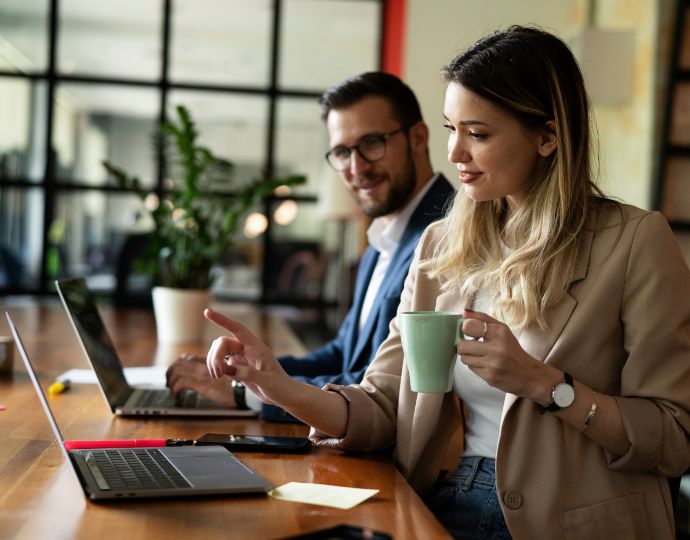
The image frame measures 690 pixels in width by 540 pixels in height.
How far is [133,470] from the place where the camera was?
1.17 m

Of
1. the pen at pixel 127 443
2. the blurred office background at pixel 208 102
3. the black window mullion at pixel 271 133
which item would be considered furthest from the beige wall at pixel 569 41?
Result: the pen at pixel 127 443

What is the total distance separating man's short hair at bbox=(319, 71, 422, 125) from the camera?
2.41 meters

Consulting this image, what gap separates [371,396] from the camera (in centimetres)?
158

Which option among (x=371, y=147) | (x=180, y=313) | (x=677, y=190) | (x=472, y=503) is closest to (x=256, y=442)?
(x=472, y=503)

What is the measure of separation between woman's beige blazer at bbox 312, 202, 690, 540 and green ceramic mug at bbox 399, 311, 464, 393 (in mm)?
246

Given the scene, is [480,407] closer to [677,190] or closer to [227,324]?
[227,324]

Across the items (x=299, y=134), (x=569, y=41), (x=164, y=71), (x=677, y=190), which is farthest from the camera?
(x=299, y=134)

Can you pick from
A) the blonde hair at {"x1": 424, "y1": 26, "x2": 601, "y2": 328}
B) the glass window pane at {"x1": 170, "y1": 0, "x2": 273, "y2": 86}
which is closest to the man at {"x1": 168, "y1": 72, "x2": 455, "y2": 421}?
the blonde hair at {"x1": 424, "y1": 26, "x2": 601, "y2": 328}

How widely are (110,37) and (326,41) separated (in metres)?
1.46

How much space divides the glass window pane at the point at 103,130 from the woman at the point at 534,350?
462 cm

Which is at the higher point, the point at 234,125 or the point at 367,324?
the point at 234,125

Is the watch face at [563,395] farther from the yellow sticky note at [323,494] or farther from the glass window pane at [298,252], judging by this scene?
the glass window pane at [298,252]

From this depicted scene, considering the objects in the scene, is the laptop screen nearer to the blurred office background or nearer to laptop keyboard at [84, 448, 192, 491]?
laptop keyboard at [84, 448, 192, 491]

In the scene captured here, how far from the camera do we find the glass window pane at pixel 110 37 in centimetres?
581
